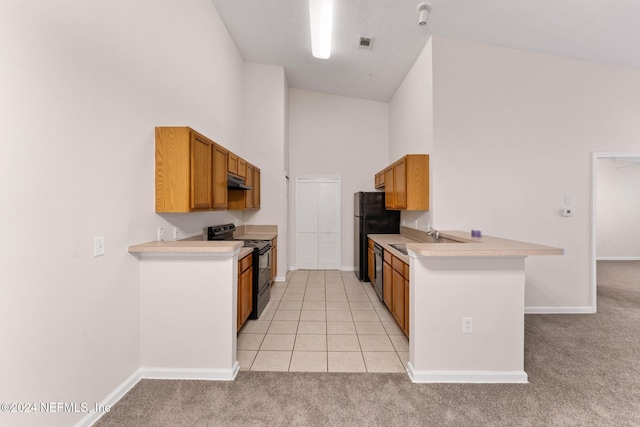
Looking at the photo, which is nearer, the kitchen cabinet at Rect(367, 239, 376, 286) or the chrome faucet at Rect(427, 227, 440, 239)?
the chrome faucet at Rect(427, 227, 440, 239)

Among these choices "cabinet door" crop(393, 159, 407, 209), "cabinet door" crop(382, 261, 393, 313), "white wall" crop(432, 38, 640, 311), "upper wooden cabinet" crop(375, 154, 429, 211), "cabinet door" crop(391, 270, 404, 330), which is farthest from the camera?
"cabinet door" crop(393, 159, 407, 209)

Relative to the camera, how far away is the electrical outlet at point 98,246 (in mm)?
1765

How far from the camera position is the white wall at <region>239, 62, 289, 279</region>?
5.10m

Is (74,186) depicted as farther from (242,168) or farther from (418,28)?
(418,28)

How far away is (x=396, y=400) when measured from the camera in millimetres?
1966

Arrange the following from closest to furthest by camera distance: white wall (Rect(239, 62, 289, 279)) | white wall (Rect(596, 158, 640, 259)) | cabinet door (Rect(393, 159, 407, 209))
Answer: cabinet door (Rect(393, 159, 407, 209)) < white wall (Rect(239, 62, 289, 279)) < white wall (Rect(596, 158, 640, 259))

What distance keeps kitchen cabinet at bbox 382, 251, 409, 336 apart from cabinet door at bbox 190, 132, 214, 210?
6.86 feet

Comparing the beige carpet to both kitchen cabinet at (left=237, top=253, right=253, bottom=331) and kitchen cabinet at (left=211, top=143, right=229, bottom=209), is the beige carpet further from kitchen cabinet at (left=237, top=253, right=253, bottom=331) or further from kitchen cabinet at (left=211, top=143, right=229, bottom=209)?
kitchen cabinet at (left=211, top=143, right=229, bottom=209)

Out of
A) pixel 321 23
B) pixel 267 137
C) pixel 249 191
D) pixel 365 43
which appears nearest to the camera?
pixel 321 23

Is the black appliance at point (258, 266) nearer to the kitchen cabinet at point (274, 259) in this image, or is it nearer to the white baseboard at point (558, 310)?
the kitchen cabinet at point (274, 259)

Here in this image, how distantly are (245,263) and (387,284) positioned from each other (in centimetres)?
179

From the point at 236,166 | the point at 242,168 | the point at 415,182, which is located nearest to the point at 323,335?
the point at 415,182

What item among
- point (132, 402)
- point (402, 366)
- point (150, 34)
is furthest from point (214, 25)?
point (402, 366)

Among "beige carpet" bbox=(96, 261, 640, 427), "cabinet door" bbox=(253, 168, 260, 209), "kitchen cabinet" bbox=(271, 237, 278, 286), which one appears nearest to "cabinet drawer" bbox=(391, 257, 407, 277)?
"beige carpet" bbox=(96, 261, 640, 427)
